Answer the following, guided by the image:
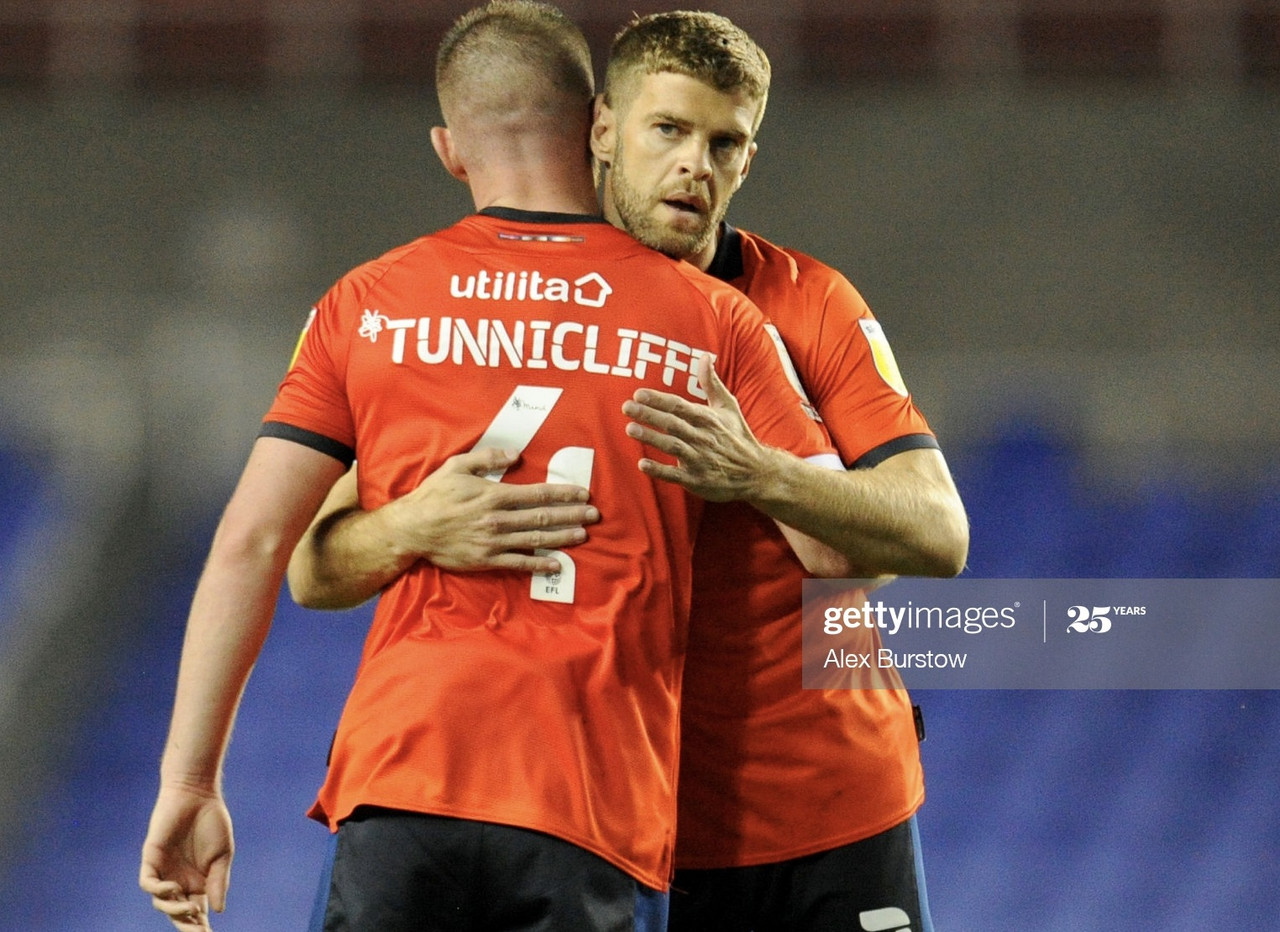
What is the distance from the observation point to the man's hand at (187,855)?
2.09 m

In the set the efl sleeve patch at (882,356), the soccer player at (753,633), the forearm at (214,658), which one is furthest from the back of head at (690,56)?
the forearm at (214,658)

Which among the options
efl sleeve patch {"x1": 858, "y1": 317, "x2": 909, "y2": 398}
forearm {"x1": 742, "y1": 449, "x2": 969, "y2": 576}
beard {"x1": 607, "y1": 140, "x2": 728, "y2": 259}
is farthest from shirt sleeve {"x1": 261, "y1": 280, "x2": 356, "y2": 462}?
efl sleeve patch {"x1": 858, "y1": 317, "x2": 909, "y2": 398}

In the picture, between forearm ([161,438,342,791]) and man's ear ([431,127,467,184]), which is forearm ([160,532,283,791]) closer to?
forearm ([161,438,342,791])

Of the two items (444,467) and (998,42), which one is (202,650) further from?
(998,42)

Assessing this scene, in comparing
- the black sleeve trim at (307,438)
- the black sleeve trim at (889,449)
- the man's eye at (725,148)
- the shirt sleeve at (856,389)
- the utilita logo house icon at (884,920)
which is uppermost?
the man's eye at (725,148)

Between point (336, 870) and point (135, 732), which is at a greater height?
point (135, 732)

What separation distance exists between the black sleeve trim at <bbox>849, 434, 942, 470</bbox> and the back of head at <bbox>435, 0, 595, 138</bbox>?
669mm

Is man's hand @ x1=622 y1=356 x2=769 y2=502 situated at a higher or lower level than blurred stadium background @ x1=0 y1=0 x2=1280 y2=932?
lower

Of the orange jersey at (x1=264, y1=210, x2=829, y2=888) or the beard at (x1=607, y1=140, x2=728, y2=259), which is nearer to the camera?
the orange jersey at (x1=264, y1=210, x2=829, y2=888)

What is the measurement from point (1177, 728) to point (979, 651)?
48.2 inches

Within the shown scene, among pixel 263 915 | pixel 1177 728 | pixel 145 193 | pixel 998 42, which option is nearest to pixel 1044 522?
pixel 1177 728

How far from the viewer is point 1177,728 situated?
20.4ft

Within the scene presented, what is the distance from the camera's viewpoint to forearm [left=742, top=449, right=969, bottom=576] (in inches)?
82.4

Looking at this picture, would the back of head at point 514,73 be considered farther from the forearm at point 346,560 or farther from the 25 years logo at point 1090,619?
the 25 years logo at point 1090,619
